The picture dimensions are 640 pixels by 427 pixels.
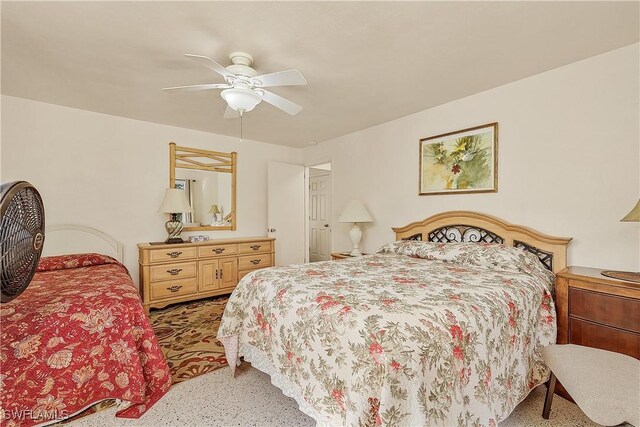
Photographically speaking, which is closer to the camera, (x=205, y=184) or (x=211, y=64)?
(x=211, y=64)

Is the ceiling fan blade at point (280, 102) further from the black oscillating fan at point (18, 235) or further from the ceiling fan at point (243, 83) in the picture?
the black oscillating fan at point (18, 235)

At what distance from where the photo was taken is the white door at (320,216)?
19.5 feet

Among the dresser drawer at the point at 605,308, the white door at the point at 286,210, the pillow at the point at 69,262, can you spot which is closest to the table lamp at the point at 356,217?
the white door at the point at 286,210

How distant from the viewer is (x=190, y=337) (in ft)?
9.02

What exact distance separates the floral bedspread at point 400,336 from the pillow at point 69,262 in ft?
6.03

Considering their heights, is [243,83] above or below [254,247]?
above

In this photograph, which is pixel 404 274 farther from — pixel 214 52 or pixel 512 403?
pixel 214 52

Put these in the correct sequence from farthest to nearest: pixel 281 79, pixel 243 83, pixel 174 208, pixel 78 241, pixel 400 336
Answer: pixel 174 208 < pixel 78 241 < pixel 243 83 < pixel 281 79 < pixel 400 336

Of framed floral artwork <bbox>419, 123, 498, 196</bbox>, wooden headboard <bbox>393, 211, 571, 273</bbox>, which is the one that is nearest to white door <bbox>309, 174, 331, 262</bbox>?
wooden headboard <bbox>393, 211, 571, 273</bbox>

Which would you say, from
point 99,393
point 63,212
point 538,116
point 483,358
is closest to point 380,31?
point 538,116

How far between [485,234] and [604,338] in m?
1.16

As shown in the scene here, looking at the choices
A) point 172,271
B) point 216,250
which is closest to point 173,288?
point 172,271

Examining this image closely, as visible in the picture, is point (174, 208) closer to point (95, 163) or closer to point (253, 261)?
point (95, 163)

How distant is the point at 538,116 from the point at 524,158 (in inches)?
14.0
